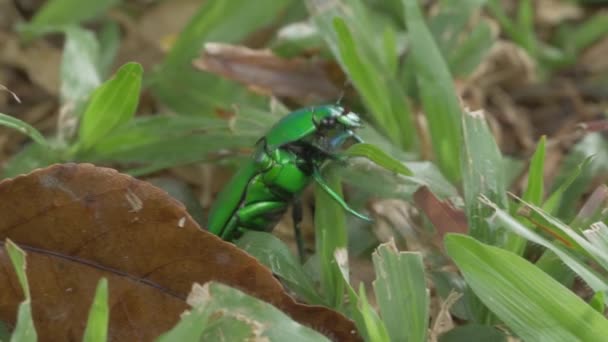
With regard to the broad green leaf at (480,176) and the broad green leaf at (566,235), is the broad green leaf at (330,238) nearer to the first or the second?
the broad green leaf at (480,176)

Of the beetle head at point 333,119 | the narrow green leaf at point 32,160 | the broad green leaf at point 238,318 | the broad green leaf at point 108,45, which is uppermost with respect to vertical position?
the beetle head at point 333,119

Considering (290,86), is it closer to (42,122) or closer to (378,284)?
(42,122)

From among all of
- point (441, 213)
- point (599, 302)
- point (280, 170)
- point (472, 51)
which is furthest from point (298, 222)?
point (472, 51)

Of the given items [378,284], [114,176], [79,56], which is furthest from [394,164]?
[79,56]

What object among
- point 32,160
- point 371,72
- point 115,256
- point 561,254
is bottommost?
point 32,160

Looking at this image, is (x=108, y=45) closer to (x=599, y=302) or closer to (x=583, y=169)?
(x=583, y=169)

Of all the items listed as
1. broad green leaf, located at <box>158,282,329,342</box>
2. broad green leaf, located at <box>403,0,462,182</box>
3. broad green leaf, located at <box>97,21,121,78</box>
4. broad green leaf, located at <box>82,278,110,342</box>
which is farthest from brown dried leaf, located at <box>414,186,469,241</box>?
broad green leaf, located at <box>97,21,121,78</box>

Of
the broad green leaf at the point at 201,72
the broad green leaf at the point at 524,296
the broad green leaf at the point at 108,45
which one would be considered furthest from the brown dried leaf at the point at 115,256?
the broad green leaf at the point at 108,45
